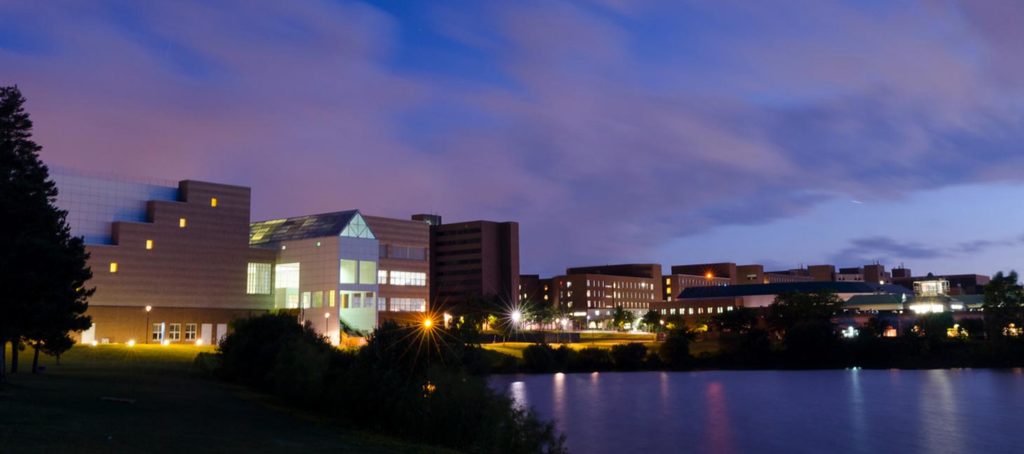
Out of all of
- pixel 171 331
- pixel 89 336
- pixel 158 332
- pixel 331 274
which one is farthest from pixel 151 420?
pixel 331 274

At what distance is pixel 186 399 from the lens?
44.4m

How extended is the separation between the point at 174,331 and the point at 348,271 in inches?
1026

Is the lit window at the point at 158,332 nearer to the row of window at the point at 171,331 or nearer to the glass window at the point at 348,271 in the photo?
the row of window at the point at 171,331

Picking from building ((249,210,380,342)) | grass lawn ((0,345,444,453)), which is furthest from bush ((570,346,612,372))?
grass lawn ((0,345,444,453))

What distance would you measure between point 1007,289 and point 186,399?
147m

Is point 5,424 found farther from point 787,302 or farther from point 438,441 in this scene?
point 787,302

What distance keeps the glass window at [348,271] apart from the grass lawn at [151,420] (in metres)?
67.5

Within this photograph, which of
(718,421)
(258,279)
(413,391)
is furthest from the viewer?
(258,279)

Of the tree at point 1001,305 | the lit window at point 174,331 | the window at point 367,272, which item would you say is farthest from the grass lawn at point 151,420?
the tree at point 1001,305

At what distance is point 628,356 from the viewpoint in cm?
13912

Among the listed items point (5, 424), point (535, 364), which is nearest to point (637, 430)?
point (5, 424)

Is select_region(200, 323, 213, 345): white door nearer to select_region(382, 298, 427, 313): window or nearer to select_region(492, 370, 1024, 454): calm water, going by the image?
select_region(382, 298, 427, 313): window

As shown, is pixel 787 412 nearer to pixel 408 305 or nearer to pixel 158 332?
pixel 158 332

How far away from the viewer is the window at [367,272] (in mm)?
128875
